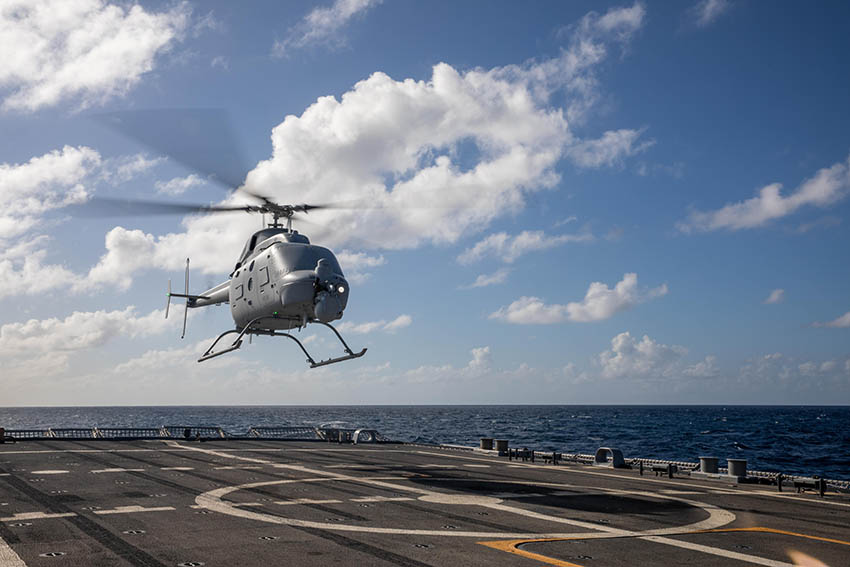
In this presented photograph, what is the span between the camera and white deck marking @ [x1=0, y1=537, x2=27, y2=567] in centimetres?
1159

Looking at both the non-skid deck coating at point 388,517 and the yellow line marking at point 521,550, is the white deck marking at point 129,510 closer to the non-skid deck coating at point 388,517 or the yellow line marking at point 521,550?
the non-skid deck coating at point 388,517

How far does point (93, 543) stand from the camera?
13398 millimetres

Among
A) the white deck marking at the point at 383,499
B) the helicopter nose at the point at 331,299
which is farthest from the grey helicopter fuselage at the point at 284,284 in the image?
the white deck marking at the point at 383,499

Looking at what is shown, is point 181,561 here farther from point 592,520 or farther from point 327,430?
point 327,430

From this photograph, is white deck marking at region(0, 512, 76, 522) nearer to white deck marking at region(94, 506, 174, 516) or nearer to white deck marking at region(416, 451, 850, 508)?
white deck marking at region(94, 506, 174, 516)

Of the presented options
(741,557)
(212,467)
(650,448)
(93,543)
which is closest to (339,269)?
(212,467)

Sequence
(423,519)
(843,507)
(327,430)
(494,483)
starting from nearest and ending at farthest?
(423,519) < (843,507) < (494,483) < (327,430)

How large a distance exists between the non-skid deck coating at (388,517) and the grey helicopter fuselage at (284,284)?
635cm

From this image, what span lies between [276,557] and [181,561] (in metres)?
1.63

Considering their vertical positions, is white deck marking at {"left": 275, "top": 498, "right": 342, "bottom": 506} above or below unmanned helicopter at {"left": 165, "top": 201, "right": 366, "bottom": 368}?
below

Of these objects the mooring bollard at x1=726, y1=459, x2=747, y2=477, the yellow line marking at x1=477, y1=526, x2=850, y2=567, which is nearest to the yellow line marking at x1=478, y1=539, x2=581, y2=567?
the yellow line marking at x1=477, y1=526, x2=850, y2=567

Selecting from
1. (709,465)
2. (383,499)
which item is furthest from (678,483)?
(383,499)

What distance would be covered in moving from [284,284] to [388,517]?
13.5m

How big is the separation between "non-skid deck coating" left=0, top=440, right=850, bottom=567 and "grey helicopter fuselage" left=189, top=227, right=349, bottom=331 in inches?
250
